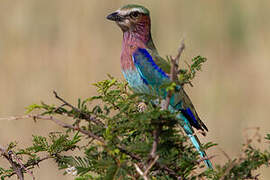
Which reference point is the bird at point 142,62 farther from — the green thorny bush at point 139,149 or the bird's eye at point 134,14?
the green thorny bush at point 139,149

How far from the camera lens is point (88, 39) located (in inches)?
231

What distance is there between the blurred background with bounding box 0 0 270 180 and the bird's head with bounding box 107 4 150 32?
6.57 ft

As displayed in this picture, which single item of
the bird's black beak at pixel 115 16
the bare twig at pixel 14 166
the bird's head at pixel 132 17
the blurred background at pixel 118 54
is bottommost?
the bare twig at pixel 14 166

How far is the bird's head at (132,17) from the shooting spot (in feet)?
11.6

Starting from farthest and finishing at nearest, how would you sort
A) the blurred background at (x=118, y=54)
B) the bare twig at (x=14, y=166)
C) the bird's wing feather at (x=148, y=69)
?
1. the blurred background at (x=118, y=54)
2. the bird's wing feather at (x=148, y=69)
3. the bare twig at (x=14, y=166)

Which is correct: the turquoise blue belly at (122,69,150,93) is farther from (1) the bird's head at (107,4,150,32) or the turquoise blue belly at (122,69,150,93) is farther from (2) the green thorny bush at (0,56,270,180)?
(2) the green thorny bush at (0,56,270,180)

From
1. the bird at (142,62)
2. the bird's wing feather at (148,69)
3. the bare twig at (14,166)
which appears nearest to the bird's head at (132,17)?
the bird at (142,62)

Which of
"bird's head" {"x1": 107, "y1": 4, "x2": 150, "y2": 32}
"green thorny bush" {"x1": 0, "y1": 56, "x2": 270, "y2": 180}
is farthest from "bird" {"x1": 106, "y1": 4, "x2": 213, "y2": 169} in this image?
"green thorny bush" {"x1": 0, "y1": 56, "x2": 270, "y2": 180}

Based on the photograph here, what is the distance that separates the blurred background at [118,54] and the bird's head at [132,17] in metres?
2.00

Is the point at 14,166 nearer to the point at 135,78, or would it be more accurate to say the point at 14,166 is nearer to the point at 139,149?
the point at 139,149

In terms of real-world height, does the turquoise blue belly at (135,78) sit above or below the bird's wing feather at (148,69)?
below

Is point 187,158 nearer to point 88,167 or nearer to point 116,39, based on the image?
point 88,167

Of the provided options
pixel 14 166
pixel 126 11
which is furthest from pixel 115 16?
pixel 14 166

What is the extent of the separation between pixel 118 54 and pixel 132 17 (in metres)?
2.23
